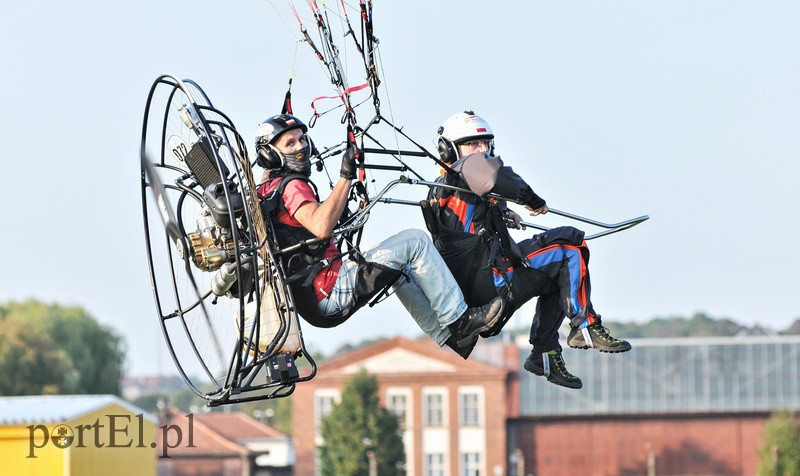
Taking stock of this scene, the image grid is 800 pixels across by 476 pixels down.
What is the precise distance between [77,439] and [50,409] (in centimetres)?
162

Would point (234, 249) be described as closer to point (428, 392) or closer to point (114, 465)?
point (114, 465)

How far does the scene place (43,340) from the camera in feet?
244

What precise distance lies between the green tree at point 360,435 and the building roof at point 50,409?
53285 millimetres

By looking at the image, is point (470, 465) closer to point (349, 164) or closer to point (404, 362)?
point (404, 362)

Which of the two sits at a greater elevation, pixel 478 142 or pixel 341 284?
pixel 478 142

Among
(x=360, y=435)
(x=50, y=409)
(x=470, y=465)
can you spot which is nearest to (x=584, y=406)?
(x=470, y=465)

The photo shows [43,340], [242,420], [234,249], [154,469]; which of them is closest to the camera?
[234,249]

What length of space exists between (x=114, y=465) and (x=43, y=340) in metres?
57.2

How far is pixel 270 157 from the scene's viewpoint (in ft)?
34.4

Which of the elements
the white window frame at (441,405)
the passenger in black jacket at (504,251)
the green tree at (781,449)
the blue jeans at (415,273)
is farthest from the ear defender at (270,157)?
the white window frame at (441,405)

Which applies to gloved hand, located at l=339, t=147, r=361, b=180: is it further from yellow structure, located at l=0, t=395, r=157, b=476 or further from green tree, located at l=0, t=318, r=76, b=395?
green tree, located at l=0, t=318, r=76, b=395

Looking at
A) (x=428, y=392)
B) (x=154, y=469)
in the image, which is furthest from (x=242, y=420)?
(x=154, y=469)

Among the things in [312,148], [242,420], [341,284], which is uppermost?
[312,148]

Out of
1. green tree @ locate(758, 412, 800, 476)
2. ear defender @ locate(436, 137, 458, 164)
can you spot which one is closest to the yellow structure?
ear defender @ locate(436, 137, 458, 164)
